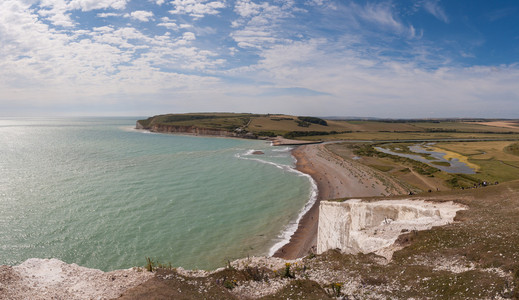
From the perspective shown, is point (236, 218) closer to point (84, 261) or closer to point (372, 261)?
point (84, 261)

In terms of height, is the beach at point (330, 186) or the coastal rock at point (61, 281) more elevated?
the coastal rock at point (61, 281)

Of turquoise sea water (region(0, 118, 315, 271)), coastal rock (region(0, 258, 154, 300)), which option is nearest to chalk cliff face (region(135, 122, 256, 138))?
turquoise sea water (region(0, 118, 315, 271))

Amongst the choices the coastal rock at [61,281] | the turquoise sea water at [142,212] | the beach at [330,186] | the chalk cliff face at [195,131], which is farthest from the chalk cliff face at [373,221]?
the chalk cliff face at [195,131]

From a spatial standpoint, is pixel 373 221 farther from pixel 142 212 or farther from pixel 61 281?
pixel 142 212

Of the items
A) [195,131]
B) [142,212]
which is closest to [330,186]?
[142,212]

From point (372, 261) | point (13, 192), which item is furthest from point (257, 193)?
point (13, 192)

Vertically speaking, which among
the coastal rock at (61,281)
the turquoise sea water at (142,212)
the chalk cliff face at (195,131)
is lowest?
the turquoise sea water at (142,212)

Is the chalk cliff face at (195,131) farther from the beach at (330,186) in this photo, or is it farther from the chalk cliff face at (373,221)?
the chalk cliff face at (373,221)

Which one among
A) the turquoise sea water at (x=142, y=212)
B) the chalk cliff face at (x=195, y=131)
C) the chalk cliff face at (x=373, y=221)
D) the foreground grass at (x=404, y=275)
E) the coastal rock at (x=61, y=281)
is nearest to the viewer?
the foreground grass at (x=404, y=275)

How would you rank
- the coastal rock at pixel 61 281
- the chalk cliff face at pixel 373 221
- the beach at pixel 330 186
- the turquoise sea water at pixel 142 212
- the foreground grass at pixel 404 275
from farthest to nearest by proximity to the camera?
the beach at pixel 330 186 < the turquoise sea water at pixel 142 212 < the chalk cliff face at pixel 373 221 < the coastal rock at pixel 61 281 < the foreground grass at pixel 404 275
